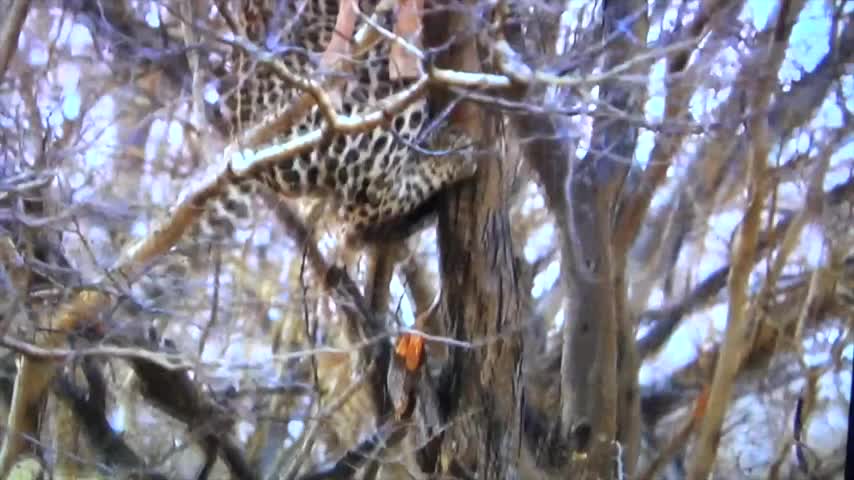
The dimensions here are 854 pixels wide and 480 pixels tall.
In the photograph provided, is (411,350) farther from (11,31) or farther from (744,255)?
(11,31)

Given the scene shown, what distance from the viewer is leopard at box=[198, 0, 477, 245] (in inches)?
46.7

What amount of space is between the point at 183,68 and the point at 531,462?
0.57 meters

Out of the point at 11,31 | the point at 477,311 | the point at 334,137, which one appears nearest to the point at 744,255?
the point at 477,311

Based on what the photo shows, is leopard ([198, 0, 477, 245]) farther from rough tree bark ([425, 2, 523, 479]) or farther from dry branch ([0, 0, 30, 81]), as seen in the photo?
dry branch ([0, 0, 30, 81])

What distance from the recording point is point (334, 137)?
1159mm

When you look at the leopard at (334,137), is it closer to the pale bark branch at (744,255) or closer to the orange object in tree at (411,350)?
the orange object in tree at (411,350)

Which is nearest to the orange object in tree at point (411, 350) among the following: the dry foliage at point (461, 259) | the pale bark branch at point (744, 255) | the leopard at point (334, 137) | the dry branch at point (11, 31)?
the dry foliage at point (461, 259)

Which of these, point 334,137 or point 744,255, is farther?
point 744,255

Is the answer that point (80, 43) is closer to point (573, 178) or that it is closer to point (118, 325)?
point (118, 325)

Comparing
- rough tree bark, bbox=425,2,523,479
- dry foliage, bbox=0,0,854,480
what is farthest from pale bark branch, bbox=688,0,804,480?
rough tree bark, bbox=425,2,523,479

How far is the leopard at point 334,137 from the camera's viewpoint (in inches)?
46.7

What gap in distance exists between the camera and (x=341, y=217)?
1327 millimetres

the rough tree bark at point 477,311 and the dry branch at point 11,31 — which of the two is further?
the rough tree bark at point 477,311

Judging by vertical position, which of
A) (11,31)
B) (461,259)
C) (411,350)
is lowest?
(411,350)
